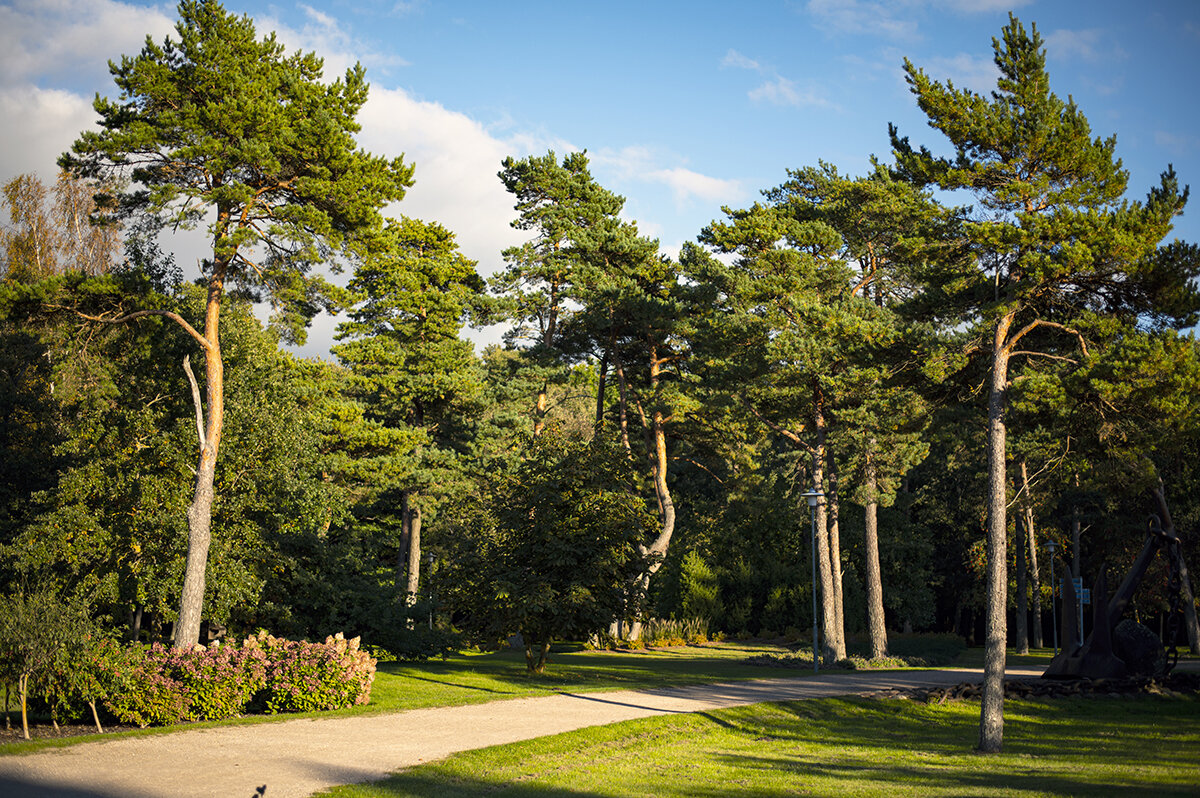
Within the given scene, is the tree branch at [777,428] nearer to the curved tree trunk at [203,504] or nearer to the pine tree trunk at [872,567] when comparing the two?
the pine tree trunk at [872,567]

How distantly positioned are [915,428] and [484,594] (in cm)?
940

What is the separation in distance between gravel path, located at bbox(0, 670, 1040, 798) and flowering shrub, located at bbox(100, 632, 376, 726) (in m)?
1.15

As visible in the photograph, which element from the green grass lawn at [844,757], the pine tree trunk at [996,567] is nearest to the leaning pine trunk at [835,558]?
the green grass lawn at [844,757]

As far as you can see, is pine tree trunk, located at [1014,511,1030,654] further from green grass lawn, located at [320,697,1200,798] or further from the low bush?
green grass lawn, located at [320,697,1200,798]

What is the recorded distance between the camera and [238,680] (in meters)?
13.1

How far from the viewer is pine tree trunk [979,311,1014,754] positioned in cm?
1246

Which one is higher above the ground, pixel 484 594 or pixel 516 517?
pixel 516 517

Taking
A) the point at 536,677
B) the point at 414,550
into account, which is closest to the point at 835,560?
the point at 536,677

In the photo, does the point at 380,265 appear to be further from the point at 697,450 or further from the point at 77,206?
the point at 697,450

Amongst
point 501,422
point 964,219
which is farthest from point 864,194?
point 501,422

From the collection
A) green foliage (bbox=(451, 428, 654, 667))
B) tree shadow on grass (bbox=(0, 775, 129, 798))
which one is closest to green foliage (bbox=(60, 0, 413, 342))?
green foliage (bbox=(451, 428, 654, 667))

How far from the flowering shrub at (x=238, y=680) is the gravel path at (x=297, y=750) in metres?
1.15

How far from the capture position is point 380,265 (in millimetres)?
33531

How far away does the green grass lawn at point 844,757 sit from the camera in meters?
9.29
